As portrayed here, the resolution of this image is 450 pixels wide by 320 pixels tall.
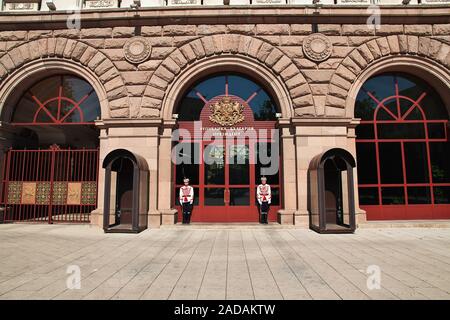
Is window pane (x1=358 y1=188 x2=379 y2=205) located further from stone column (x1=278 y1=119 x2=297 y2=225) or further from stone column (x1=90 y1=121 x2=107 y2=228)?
stone column (x1=90 y1=121 x2=107 y2=228)

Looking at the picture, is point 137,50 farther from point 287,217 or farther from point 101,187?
point 287,217

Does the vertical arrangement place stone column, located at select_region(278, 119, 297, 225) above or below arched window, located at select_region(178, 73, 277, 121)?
below

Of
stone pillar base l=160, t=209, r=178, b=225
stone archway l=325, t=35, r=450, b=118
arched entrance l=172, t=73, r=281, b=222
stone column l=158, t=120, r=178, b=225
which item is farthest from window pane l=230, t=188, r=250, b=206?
stone archway l=325, t=35, r=450, b=118

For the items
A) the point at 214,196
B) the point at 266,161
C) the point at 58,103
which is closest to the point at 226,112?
the point at 266,161

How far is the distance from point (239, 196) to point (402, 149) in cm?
653

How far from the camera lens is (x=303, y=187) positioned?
9.48 meters

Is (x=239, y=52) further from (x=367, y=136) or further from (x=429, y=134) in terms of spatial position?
(x=429, y=134)

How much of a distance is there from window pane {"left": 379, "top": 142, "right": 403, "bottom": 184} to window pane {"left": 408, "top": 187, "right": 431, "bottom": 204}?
58cm

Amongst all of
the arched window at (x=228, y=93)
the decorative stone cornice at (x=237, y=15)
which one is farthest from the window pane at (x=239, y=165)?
the decorative stone cornice at (x=237, y=15)

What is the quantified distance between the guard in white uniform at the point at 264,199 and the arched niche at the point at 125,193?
404 cm

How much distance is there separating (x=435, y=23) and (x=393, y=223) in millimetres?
7627

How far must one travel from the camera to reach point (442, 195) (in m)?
10.2

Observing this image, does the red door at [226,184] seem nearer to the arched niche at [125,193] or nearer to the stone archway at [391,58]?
the arched niche at [125,193]

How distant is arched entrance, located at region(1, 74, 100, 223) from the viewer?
34.3 feet
